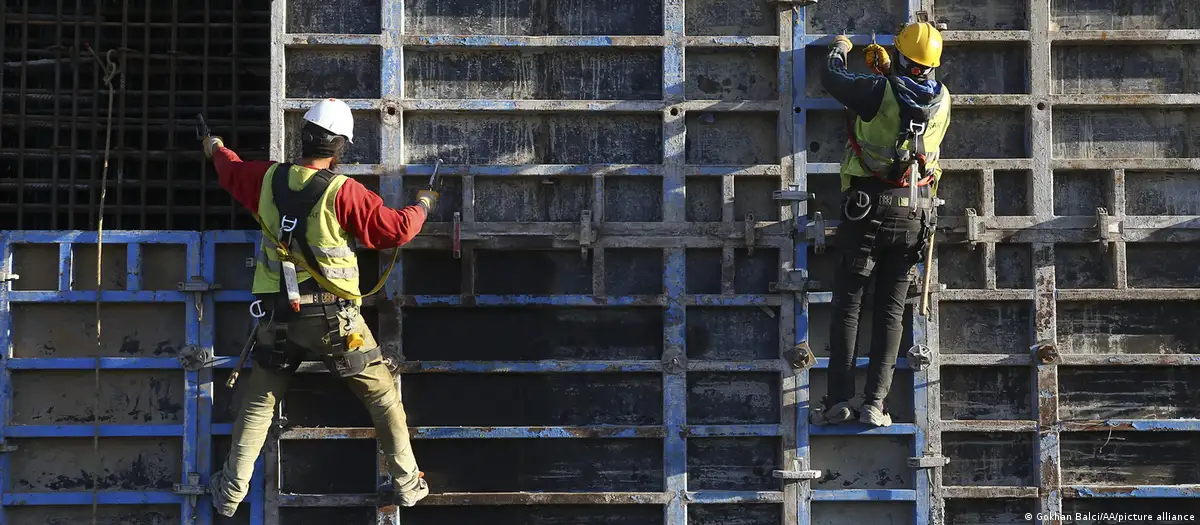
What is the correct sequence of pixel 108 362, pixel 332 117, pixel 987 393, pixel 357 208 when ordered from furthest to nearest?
1. pixel 987 393
2. pixel 108 362
3. pixel 332 117
4. pixel 357 208

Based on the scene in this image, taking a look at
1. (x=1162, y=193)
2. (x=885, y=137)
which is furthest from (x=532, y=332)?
(x=1162, y=193)

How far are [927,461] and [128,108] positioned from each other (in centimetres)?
611

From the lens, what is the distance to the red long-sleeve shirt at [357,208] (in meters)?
6.35

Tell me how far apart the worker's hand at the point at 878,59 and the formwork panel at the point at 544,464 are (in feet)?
9.49

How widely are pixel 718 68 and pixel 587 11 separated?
987mm

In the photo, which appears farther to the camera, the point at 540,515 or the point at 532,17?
the point at 532,17

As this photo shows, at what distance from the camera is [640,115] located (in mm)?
7219

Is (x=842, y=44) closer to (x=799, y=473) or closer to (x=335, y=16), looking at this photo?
(x=799, y=473)

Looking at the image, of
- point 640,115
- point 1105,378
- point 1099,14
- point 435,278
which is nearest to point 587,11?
point 640,115

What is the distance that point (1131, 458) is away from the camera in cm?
724

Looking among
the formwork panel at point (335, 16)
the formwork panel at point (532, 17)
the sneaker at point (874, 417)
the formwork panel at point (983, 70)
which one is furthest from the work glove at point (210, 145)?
the formwork panel at point (983, 70)

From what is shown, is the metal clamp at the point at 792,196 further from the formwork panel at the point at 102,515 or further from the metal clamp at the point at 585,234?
the formwork panel at the point at 102,515

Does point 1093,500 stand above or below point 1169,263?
below

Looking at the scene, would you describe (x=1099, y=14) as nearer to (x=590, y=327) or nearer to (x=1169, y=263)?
(x=1169, y=263)
